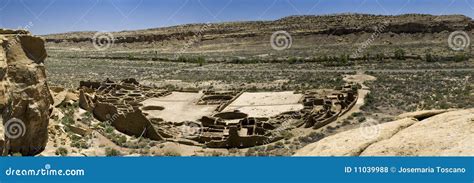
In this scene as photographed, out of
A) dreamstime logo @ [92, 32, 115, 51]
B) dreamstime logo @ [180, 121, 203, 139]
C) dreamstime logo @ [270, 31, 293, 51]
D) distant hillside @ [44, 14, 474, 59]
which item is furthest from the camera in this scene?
dreamstime logo @ [92, 32, 115, 51]

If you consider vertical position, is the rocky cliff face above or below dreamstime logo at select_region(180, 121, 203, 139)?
above

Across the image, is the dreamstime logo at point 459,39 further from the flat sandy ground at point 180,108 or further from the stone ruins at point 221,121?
the flat sandy ground at point 180,108

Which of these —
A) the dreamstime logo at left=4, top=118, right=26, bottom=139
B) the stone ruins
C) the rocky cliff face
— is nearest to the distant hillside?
the stone ruins

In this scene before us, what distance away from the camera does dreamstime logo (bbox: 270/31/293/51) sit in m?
99.0

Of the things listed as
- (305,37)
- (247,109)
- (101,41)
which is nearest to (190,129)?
(247,109)

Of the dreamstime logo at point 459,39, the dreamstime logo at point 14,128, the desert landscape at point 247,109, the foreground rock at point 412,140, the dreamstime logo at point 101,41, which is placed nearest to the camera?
the foreground rock at point 412,140

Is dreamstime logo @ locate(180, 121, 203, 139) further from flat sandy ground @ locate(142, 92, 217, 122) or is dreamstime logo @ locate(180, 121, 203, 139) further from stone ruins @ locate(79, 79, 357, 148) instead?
flat sandy ground @ locate(142, 92, 217, 122)

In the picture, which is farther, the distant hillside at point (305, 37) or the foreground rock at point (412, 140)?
the distant hillside at point (305, 37)

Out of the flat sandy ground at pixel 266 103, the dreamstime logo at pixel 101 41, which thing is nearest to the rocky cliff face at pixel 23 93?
the flat sandy ground at pixel 266 103

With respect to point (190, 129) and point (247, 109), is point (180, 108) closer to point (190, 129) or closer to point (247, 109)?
point (247, 109)

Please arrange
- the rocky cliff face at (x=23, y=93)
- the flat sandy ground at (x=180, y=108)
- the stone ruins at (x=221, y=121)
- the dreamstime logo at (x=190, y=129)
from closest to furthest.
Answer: the rocky cliff face at (x=23, y=93), the stone ruins at (x=221, y=121), the dreamstime logo at (x=190, y=129), the flat sandy ground at (x=180, y=108)

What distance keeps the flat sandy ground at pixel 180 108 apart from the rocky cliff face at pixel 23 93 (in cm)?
1013

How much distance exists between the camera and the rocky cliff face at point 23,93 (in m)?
14.2

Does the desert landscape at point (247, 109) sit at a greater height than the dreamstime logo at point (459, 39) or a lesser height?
lesser
